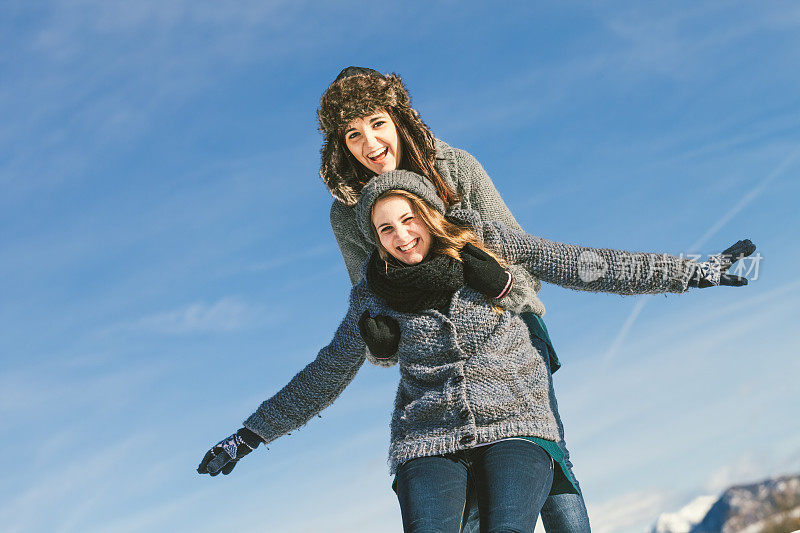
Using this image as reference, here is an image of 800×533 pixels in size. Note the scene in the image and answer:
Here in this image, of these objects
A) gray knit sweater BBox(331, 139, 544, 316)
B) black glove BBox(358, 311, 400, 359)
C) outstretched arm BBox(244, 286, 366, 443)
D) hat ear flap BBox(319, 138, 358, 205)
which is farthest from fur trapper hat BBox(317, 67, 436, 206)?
black glove BBox(358, 311, 400, 359)

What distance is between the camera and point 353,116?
12.9ft

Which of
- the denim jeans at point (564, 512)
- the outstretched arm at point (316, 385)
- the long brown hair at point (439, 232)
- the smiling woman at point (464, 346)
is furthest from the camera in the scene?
the outstretched arm at point (316, 385)

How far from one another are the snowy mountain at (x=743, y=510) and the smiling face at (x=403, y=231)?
172cm

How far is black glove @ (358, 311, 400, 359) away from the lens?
3.35 meters

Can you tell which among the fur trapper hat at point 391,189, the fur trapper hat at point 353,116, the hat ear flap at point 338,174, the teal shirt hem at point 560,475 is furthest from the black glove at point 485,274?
the hat ear flap at point 338,174

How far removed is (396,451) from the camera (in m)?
3.25

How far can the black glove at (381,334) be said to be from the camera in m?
3.35

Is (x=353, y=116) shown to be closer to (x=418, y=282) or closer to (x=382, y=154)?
(x=382, y=154)

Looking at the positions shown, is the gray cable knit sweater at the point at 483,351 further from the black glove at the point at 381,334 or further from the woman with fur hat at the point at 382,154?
the woman with fur hat at the point at 382,154

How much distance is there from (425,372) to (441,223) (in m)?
0.65

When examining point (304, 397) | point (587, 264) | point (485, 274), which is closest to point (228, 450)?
point (304, 397)

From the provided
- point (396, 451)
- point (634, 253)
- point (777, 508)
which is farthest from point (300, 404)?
point (777, 508)

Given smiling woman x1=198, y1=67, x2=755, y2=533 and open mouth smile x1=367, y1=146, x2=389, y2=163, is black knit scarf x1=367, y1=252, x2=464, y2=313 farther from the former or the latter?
open mouth smile x1=367, y1=146, x2=389, y2=163

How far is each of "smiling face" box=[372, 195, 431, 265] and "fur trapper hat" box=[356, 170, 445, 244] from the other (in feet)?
0.17
